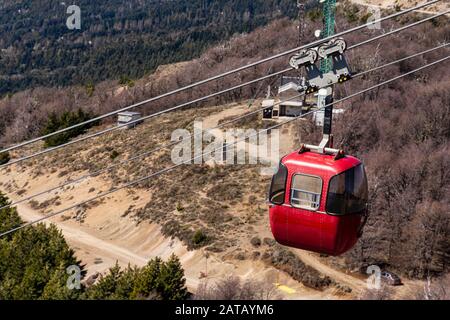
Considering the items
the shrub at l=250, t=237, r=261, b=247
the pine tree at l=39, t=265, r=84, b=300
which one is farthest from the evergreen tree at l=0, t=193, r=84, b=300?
the shrub at l=250, t=237, r=261, b=247

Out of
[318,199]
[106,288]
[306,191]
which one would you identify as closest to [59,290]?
[106,288]

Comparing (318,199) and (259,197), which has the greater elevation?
(318,199)

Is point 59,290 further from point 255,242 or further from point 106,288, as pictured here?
point 255,242

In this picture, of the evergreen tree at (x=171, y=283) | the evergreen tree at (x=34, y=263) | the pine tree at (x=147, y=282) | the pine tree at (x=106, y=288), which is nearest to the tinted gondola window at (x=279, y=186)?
the pine tree at (x=147, y=282)

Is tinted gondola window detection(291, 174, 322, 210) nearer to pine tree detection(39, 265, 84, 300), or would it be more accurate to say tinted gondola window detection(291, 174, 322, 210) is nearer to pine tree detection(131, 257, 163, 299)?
pine tree detection(131, 257, 163, 299)

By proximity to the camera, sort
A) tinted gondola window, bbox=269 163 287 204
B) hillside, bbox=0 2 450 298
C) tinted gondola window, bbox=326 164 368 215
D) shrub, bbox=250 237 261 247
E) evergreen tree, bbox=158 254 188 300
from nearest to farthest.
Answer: tinted gondola window, bbox=326 164 368 215
tinted gondola window, bbox=269 163 287 204
evergreen tree, bbox=158 254 188 300
hillside, bbox=0 2 450 298
shrub, bbox=250 237 261 247

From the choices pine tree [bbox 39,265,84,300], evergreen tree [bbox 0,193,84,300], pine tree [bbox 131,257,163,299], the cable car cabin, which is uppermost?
the cable car cabin
